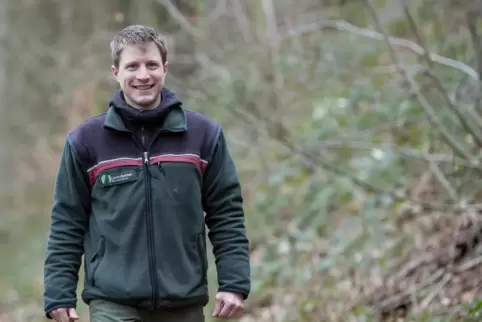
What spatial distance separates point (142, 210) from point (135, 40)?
0.74 meters

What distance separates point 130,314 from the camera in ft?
11.7

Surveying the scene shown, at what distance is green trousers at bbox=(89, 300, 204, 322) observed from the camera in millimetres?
3541

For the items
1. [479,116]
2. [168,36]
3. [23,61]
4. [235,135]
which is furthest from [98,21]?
[479,116]

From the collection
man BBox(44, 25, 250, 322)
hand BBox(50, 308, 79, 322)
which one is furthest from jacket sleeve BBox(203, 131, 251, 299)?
hand BBox(50, 308, 79, 322)

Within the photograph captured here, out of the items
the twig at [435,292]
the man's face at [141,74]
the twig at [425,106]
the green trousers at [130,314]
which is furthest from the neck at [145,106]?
the twig at [435,292]

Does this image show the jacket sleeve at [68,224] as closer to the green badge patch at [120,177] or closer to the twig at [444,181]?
the green badge patch at [120,177]

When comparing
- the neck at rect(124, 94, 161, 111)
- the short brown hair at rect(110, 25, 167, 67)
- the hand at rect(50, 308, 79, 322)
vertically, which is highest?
the short brown hair at rect(110, 25, 167, 67)

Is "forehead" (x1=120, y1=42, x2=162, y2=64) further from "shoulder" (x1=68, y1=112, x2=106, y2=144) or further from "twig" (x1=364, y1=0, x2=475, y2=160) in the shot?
"twig" (x1=364, y1=0, x2=475, y2=160)

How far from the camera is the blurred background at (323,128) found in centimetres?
656

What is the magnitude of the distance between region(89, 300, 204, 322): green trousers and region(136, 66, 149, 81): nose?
968 millimetres

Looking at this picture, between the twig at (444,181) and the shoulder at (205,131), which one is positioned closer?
the shoulder at (205,131)

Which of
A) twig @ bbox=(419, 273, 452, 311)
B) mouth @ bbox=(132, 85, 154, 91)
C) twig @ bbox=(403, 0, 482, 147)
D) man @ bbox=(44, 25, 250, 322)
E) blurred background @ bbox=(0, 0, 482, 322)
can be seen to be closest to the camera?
man @ bbox=(44, 25, 250, 322)

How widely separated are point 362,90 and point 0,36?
253 inches

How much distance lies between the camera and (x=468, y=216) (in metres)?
6.71
